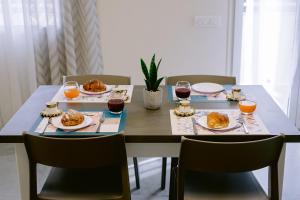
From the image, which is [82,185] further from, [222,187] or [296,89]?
[296,89]

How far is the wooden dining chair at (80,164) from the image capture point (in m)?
1.68

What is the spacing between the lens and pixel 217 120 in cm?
189

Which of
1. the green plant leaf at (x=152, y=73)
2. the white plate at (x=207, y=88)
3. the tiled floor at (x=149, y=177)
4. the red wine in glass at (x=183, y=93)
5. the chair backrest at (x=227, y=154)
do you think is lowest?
the tiled floor at (x=149, y=177)

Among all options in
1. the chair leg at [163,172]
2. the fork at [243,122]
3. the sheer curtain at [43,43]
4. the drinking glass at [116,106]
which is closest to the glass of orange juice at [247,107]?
the fork at [243,122]

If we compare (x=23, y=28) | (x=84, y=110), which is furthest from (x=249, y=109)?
(x=23, y=28)

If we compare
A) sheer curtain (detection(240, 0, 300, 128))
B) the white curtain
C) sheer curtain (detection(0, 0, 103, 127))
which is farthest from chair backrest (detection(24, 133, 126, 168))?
the white curtain

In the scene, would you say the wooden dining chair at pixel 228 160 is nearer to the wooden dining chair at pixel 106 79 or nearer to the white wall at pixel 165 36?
the wooden dining chair at pixel 106 79

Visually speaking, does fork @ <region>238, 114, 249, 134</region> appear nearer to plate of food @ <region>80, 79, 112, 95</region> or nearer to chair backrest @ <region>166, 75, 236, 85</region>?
chair backrest @ <region>166, 75, 236, 85</region>

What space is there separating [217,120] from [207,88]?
0.52m

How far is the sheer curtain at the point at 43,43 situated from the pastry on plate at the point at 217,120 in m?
1.70

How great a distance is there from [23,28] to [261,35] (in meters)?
1.81

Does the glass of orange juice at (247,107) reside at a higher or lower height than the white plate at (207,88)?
lower

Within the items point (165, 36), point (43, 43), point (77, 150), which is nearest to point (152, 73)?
point (77, 150)

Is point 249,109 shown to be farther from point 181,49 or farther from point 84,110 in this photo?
point 181,49
